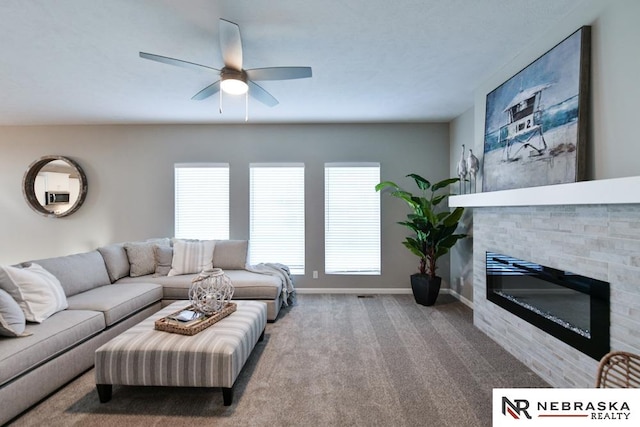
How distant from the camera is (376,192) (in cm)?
494

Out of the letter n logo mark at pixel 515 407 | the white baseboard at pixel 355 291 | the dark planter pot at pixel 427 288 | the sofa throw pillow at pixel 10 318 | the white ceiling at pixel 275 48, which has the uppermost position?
the white ceiling at pixel 275 48

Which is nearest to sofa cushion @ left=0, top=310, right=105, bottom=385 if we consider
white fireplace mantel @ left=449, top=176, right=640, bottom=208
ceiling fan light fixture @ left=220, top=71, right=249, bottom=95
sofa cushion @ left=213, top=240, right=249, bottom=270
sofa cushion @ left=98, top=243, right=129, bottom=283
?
sofa cushion @ left=98, top=243, right=129, bottom=283

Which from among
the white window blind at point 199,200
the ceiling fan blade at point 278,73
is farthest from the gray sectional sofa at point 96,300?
the ceiling fan blade at point 278,73

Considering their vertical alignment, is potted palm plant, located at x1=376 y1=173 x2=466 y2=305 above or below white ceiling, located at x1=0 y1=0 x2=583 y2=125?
below

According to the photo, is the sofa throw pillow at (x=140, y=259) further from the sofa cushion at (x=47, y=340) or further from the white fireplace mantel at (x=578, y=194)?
the white fireplace mantel at (x=578, y=194)

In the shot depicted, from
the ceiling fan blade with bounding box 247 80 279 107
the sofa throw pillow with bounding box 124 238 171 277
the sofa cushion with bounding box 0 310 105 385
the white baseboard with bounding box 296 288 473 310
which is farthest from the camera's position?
the white baseboard with bounding box 296 288 473 310

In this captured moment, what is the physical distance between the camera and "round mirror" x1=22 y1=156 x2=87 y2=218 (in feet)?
16.3

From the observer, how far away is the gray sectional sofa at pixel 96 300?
2.01 metres

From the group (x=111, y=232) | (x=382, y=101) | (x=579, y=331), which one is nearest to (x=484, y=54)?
(x=382, y=101)

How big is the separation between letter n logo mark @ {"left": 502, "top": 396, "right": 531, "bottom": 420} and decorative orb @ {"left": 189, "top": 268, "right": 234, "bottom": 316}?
2.12 metres

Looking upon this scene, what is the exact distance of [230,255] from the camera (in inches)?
168

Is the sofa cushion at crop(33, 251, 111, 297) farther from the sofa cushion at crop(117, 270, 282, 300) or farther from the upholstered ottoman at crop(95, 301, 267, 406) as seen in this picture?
the upholstered ottoman at crop(95, 301, 267, 406)

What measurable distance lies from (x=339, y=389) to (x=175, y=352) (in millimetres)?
1197

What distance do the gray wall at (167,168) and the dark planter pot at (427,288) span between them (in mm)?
642
